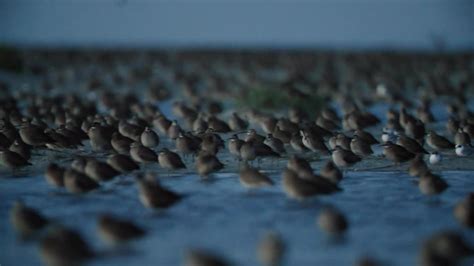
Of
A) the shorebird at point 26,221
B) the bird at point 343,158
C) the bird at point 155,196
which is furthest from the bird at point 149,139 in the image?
the shorebird at point 26,221

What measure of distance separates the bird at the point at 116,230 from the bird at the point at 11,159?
15.3ft

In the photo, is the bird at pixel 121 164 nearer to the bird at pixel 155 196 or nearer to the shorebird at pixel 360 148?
the bird at pixel 155 196

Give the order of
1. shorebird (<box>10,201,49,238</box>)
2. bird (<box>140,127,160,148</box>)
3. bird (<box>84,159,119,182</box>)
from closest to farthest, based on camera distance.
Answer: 1. shorebird (<box>10,201,49,238</box>)
2. bird (<box>84,159,119,182</box>)
3. bird (<box>140,127,160,148</box>)

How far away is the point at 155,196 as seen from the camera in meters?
11.2

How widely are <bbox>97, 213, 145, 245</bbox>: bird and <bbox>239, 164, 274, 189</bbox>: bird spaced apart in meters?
2.97

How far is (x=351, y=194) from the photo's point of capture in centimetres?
1262

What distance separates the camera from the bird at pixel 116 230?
9.64m

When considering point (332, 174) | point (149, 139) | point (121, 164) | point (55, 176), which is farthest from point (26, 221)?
point (149, 139)

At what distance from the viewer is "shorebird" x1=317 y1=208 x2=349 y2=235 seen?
10.1 meters

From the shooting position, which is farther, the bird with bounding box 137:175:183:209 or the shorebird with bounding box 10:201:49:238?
the bird with bounding box 137:175:183:209

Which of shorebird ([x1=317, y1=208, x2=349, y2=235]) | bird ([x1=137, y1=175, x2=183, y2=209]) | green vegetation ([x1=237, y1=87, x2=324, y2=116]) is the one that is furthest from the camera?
green vegetation ([x1=237, y1=87, x2=324, y2=116])

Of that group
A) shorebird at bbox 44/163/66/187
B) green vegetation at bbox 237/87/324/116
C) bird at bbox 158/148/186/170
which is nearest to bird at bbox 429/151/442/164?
bird at bbox 158/148/186/170

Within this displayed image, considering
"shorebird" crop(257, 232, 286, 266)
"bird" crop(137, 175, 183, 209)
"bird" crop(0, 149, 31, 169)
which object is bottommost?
"shorebird" crop(257, 232, 286, 266)

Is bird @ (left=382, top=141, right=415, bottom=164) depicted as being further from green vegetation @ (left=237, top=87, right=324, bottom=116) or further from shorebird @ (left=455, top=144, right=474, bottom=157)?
green vegetation @ (left=237, top=87, right=324, bottom=116)
